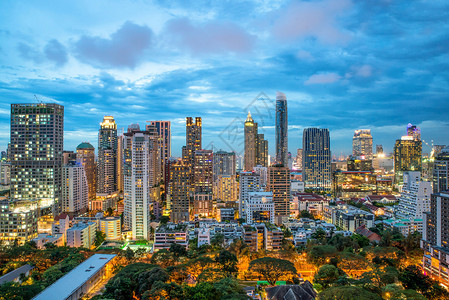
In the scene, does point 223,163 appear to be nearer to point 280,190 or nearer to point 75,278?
point 280,190

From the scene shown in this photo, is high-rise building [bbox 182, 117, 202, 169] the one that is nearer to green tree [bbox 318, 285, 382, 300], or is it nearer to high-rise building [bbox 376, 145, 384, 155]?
green tree [bbox 318, 285, 382, 300]

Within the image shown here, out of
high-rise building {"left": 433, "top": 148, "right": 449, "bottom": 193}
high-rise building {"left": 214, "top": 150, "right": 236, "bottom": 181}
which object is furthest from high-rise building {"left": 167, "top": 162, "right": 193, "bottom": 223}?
high-rise building {"left": 433, "top": 148, "right": 449, "bottom": 193}

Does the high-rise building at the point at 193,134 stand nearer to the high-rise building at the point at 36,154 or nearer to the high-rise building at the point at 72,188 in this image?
the high-rise building at the point at 72,188

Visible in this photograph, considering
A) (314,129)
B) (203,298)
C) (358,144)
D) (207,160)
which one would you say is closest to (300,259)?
(203,298)

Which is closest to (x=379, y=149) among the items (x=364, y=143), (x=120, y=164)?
(x=364, y=143)

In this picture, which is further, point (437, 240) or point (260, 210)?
point (260, 210)

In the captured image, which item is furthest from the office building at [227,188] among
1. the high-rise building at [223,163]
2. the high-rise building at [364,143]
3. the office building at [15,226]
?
the high-rise building at [364,143]
